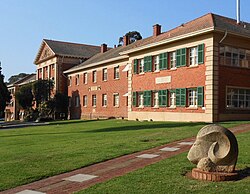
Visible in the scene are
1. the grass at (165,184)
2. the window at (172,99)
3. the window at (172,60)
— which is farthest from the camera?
the window at (172,60)

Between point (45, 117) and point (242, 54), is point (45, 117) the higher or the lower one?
the lower one

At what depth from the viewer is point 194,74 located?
25.6 meters

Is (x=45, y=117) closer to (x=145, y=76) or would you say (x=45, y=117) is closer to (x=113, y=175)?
(x=145, y=76)

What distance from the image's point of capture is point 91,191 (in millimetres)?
7148

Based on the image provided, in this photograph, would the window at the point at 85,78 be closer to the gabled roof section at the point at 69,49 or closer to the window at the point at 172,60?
the gabled roof section at the point at 69,49

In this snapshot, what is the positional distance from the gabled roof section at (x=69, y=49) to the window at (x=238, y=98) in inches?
1256

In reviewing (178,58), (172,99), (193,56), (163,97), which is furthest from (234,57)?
(163,97)

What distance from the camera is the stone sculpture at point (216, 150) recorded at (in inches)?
306

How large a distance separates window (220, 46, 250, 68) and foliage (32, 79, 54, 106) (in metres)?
32.1

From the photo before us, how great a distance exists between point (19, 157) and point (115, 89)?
26.9 metres

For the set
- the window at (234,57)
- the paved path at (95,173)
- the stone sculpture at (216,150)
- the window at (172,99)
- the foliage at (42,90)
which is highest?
the window at (234,57)

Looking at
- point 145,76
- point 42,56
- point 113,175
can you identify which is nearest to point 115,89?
point 145,76

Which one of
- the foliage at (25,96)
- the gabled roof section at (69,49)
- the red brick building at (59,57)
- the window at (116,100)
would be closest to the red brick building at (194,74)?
the window at (116,100)

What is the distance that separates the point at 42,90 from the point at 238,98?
32.9 m
